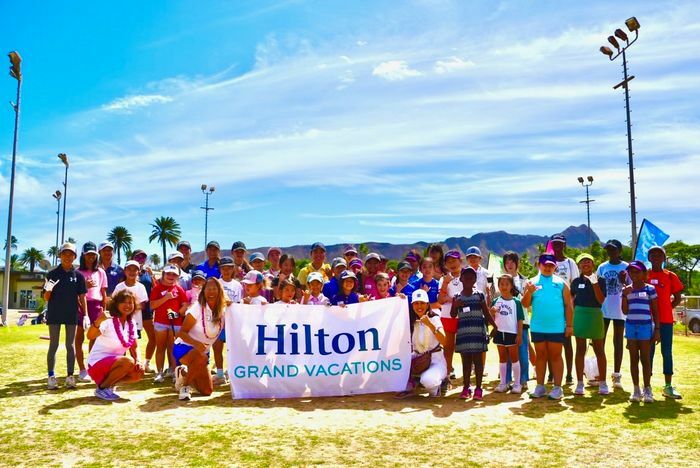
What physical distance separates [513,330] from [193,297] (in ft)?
16.5

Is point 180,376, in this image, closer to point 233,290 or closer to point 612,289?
point 233,290

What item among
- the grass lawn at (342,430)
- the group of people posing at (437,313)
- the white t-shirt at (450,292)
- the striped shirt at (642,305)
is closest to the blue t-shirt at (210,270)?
the group of people posing at (437,313)

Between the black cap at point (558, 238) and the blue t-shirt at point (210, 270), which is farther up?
the black cap at point (558, 238)

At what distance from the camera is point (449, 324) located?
314 inches

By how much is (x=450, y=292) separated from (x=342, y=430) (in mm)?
3234

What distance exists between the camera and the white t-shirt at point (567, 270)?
8234 mm

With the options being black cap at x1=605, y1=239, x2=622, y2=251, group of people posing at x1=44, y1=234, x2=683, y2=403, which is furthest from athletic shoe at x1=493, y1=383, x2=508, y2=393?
black cap at x1=605, y1=239, x2=622, y2=251

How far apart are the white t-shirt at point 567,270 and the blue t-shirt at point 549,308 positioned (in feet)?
3.21

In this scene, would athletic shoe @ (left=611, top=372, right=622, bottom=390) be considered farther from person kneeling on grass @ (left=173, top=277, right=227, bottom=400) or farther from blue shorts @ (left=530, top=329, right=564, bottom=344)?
person kneeling on grass @ (left=173, top=277, right=227, bottom=400)

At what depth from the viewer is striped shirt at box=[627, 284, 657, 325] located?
701 centimetres

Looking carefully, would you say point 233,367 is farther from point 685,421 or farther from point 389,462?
point 685,421

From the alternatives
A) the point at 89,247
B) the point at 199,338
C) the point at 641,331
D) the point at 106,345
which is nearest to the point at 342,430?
the point at 199,338

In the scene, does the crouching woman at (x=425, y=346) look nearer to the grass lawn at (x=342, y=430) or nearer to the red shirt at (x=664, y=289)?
the grass lawn at (x=342, y=430)

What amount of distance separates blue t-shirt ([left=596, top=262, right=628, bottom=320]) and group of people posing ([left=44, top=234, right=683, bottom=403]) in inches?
0.6
